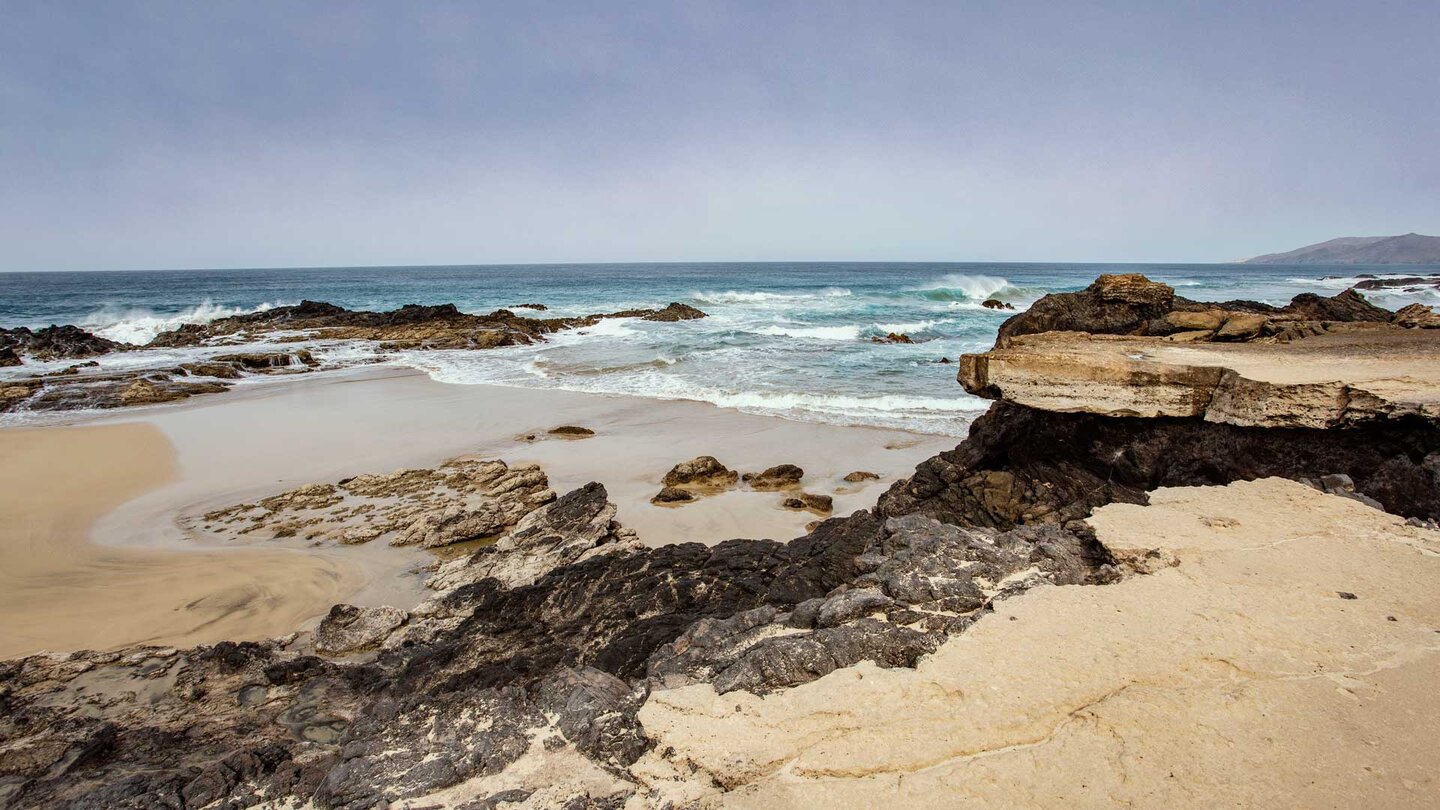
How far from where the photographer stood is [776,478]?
967 cm

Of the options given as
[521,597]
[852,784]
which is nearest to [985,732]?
[852,784]

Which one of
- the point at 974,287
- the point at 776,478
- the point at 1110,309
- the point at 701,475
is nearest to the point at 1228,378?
the point at 1110,309

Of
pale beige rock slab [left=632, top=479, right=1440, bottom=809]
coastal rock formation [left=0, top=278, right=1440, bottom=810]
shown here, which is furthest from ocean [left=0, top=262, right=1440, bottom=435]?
pale beige rock slab [left=632, top=479, right=1440, bottom=809]

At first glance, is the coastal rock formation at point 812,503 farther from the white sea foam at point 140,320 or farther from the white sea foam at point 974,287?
the white sea foam at point 974,287

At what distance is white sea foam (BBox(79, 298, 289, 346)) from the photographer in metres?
33.8

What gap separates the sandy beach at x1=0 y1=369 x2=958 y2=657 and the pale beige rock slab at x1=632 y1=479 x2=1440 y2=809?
4740mm

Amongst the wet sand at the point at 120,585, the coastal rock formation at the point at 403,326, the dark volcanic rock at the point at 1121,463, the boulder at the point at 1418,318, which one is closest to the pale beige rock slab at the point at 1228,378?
the dark volcanic rock at the point at 1121,463

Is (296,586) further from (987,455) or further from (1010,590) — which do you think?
(987,455)

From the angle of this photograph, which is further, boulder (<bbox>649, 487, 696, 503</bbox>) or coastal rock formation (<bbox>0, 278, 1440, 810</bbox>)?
boulder (<bbox>649, 487, 696, 503</bbox>)

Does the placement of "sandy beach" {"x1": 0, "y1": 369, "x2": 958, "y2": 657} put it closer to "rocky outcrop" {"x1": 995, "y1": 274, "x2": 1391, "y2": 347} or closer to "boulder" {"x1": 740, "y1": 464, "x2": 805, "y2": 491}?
"boulder" {"x1": 740, "y1": 464, "x2": 805, "y2": 491}

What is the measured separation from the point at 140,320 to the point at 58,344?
17283 millimetres

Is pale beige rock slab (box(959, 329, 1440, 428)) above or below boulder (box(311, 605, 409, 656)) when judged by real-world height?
above

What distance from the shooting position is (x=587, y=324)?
1430 inches

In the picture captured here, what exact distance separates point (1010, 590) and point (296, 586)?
688 cm
